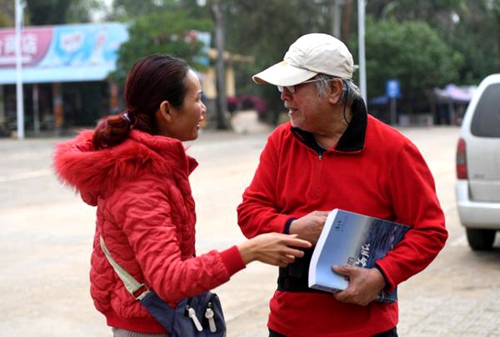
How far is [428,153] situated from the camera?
84.9 ft

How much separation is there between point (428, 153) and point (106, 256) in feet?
77.6

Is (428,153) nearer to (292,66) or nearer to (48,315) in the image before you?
(48,315)

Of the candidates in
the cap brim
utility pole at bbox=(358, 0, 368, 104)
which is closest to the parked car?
the cap brim

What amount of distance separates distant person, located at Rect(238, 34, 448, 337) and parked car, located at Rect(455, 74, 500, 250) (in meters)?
5.98

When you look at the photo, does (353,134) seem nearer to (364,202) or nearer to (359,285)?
(364,202)

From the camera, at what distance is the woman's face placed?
2.96 meters

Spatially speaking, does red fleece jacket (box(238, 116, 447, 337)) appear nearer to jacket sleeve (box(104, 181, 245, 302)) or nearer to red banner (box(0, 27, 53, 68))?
jacket sleeve (box(104, 181, 245, 302))

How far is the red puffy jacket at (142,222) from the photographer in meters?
2.69

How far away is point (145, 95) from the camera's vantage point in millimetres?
2922

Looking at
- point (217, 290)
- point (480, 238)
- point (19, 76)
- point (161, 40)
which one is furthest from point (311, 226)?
point (19, 76)

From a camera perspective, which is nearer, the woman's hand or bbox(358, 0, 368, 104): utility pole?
the woman's hand

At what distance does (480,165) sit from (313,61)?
6.27 m

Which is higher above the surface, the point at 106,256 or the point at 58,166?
the point at 58,166

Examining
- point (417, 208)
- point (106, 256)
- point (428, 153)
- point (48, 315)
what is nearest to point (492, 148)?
point (48, 315)
